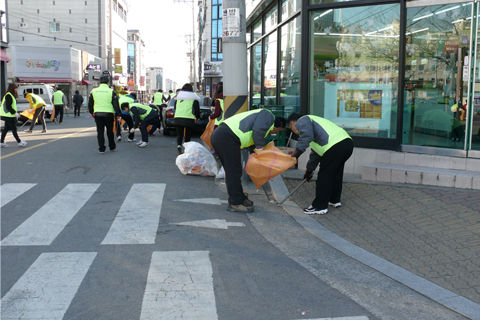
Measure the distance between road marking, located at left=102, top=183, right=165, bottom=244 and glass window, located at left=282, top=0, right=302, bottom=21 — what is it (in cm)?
542

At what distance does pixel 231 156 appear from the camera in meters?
6.81

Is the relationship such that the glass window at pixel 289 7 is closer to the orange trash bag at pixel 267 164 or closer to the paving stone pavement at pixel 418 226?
the paving stone pavement at pixel 418 226

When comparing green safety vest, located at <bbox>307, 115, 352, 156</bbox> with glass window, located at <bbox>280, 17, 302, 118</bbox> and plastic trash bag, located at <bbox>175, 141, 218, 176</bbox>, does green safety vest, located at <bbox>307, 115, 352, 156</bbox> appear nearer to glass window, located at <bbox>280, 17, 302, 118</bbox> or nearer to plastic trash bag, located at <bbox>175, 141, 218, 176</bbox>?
plastic trash bag, located at <bbox>175, 141, 218, 176</bbox>

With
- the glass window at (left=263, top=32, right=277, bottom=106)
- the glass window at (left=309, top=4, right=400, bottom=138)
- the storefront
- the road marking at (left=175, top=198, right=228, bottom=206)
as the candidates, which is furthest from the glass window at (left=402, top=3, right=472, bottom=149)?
the glass window at (left=263, top=32, right=277, bottom=106)

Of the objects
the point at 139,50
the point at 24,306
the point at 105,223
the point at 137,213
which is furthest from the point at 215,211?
the point at 139,50

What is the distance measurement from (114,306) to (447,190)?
227 inches

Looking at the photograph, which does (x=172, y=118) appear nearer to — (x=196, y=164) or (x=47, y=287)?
(x=196, y=164)

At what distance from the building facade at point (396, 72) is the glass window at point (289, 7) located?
7.8 inches

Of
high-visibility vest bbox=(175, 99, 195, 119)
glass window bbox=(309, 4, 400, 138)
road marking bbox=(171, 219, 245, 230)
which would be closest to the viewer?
road marking bbox=(171, 219, 245, 230)

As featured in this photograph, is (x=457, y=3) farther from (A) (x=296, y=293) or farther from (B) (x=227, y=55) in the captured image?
(A) (x=296, y=293)

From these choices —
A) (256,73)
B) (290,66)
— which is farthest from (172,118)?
(290,66)

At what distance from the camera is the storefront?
29.1 feet

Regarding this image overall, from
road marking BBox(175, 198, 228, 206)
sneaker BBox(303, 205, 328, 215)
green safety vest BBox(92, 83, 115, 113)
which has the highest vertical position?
green safety vest BBox(92, 83, 115, 113)

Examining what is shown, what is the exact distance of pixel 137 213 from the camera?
6.57 m
